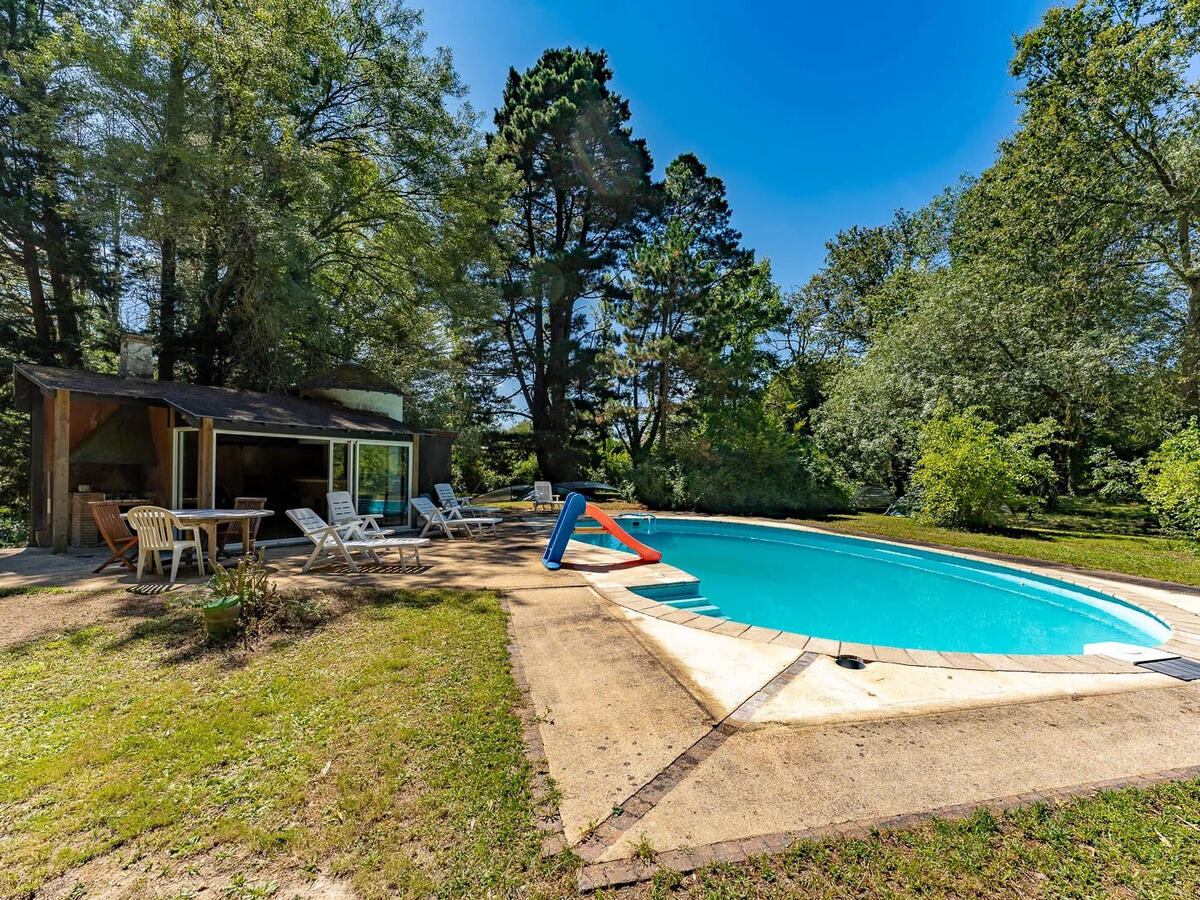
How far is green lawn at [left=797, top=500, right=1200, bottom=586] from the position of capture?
304 inches

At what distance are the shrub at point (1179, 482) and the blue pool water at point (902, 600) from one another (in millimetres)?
3956

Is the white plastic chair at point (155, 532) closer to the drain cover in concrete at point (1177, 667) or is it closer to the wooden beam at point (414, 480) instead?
the wooden beam at point (414, 480)

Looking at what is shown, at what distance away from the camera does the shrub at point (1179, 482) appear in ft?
28.2

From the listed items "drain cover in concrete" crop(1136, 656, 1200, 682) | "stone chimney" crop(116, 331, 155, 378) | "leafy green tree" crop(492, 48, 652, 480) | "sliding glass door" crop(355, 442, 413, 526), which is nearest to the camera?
"drain cover in concrete" crop(1136, 656, 1200, 682)

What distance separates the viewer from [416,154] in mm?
14203

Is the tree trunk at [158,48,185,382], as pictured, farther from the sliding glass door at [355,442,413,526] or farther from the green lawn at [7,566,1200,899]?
the green lawn at [7,566,1200,899]

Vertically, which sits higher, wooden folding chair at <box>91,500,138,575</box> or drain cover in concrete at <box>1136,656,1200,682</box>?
wooden folding chair at <box>91,500,138,575</box>

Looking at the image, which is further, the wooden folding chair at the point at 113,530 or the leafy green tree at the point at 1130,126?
the leafy green tree at the point at 1130,126

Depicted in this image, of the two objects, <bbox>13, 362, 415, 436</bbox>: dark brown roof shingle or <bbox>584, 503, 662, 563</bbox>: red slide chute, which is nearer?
<bbox>13, 362, 415, 436</bbox>: dark brown roof shingle

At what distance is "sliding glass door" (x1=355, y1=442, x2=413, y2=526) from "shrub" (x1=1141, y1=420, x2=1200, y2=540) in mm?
14677

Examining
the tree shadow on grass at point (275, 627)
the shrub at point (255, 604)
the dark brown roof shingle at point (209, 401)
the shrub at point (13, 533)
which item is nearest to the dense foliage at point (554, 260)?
the dark brown roof shingle at point (209, 401)

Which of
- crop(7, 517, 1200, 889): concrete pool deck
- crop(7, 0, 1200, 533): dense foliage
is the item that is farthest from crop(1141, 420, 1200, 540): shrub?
crop(7, 517, 1200, 889): concrete pool deck

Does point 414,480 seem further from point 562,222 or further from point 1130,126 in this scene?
point 1130,126

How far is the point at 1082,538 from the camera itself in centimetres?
1108
